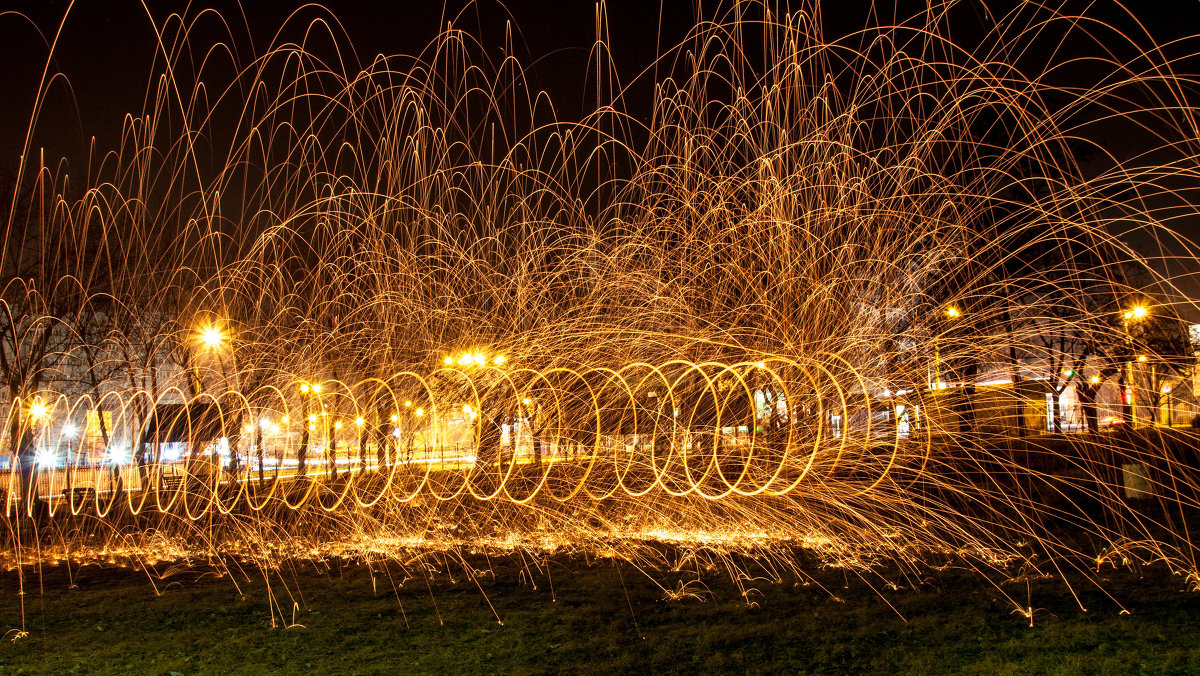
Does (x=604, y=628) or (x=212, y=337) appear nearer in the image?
(x=604, y=628)

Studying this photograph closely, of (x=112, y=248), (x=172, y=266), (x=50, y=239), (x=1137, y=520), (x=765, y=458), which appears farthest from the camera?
(x=112, y=248)

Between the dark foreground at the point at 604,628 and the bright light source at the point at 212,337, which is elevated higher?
the bright light source at the point at 212,337

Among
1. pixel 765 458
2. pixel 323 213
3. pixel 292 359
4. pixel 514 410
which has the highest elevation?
pixel 323 213

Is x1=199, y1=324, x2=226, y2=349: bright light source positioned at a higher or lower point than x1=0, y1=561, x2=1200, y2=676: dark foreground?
higher

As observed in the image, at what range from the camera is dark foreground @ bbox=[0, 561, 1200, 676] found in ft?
22.7

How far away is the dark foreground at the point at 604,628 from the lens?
6.91 metres

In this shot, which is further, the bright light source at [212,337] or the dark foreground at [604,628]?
the bright light source at [212,337]

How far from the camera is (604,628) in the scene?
8055 millimetres

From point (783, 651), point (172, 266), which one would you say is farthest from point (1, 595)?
point (172, 266)

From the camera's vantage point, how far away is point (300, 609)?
30.2ft

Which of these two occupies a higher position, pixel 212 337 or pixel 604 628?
pixel 212 337

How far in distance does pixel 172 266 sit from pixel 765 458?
15.7 meters

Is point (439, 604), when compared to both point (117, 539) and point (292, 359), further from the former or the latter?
point (292, 359)

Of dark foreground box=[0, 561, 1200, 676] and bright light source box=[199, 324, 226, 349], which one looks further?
bright light source box=[199, 324, 226, 349]
